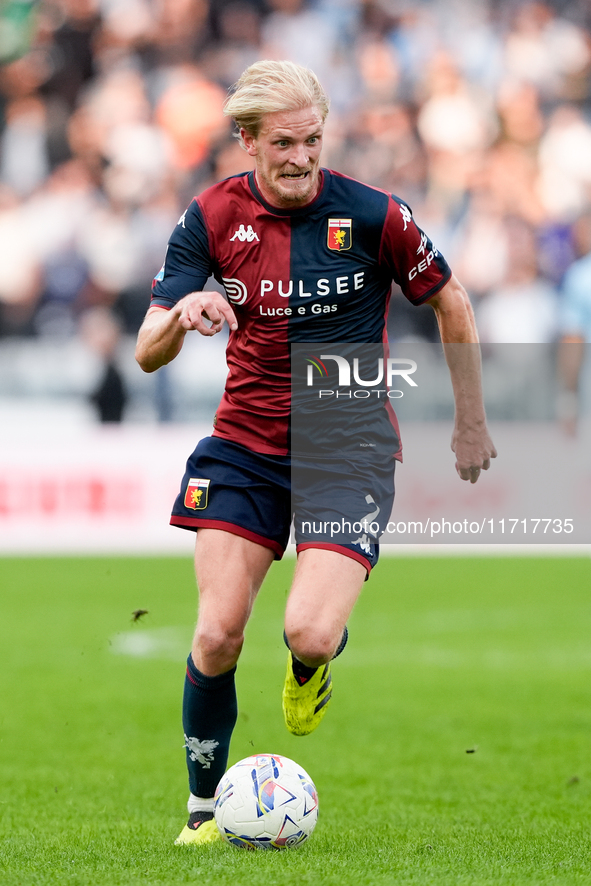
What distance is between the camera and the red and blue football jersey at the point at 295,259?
13.5ft

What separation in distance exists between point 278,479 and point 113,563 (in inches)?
292

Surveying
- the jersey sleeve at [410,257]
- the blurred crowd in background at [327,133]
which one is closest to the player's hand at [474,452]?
the jersey sleeve at [410,257]

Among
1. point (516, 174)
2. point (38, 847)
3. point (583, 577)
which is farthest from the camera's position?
point (516, 174)

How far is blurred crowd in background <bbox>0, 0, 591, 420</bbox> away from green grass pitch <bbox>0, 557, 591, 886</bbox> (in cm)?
362

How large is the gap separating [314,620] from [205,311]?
106 centimetres

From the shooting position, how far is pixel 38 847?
385cm

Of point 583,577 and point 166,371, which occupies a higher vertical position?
point 166,371

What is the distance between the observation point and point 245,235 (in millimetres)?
4145

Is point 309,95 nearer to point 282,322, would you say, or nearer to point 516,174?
point 282,322

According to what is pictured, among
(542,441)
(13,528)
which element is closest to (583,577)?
(542,441)

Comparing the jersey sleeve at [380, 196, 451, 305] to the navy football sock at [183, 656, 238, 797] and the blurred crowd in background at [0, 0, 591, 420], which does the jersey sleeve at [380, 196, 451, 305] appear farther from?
the blurred crowd in background at [0, 0, 591, 420]

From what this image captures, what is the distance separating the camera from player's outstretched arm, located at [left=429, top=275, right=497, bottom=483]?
4195mm
